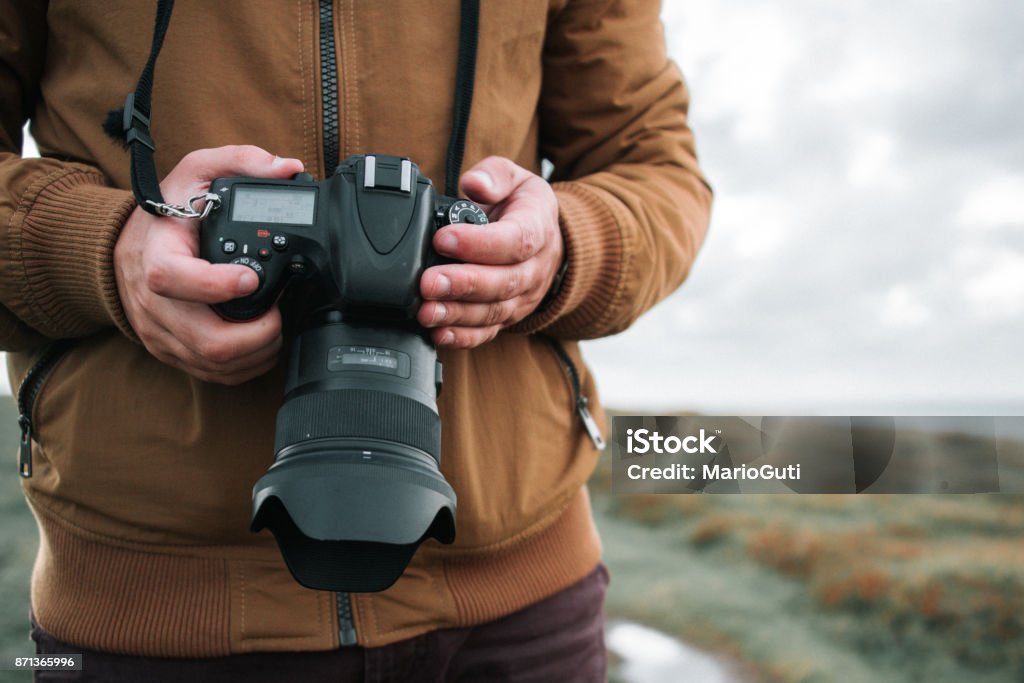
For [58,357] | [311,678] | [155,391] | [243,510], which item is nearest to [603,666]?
[311,678]

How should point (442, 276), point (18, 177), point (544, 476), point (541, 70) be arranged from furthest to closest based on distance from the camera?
point (541, 70) → point (544, 476) → point (18, 177) → point (442, 276)

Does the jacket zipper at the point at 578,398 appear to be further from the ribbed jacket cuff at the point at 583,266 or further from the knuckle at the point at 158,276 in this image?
the knuckle at the point at 158,276

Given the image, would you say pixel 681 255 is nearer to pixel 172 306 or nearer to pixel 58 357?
pixel 172 306

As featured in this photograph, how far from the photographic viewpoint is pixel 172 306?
82 centimetres

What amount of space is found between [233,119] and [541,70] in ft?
1.39

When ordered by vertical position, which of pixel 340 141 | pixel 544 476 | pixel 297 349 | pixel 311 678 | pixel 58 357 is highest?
pixel 340 141

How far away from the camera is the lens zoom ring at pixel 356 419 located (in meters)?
0.78

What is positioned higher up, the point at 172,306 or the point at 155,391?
the point at 172,306

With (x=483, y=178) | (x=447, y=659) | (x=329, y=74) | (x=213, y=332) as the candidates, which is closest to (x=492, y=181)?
(x=483, y=178)

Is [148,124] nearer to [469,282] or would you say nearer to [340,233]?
[340,233]

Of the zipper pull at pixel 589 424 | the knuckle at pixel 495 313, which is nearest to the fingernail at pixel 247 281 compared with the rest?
the knuckle at pixel 495 313

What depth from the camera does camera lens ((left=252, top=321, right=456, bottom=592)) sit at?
71 cm

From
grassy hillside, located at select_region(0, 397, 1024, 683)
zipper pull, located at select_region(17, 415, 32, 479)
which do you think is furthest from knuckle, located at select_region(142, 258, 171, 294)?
grassy hillside, located at select_region(0, 397, 1024, 683)

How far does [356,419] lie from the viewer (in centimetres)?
78
